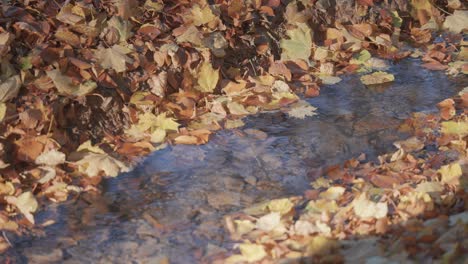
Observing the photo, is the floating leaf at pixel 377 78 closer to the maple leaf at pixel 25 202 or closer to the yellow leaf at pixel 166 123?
the yellow leaf at pixel 166 123

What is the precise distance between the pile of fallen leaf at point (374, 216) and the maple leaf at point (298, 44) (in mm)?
1285

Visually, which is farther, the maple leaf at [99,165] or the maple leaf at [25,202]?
the maple leaf at [99,165]

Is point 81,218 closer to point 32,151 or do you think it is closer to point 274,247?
point 32,151

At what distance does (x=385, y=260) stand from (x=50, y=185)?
1.76 meters

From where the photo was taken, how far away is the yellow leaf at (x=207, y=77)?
3998mm

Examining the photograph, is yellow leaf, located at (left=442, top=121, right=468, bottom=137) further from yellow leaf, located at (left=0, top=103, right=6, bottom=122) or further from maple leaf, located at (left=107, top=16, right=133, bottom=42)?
yellow leaf, located at (left=0, top=103, right=6, bottom=122)

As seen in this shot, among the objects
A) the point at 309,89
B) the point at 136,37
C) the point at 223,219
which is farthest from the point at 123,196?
the point at 309,89

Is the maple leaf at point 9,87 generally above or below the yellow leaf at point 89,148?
above

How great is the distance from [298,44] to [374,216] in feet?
6.66

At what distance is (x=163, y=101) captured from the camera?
3.86m

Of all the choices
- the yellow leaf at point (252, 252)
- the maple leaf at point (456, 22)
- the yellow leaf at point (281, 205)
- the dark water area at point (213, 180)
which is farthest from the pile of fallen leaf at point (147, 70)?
the yellow leaf at point (252, 252)

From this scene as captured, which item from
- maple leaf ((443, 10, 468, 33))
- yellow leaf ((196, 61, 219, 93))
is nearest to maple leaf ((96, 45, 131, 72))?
yellow leaf ((196, 61, 219, 93))

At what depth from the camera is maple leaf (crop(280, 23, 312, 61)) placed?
14.7 feet

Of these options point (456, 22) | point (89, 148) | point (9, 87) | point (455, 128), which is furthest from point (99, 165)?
point (456, 22)
